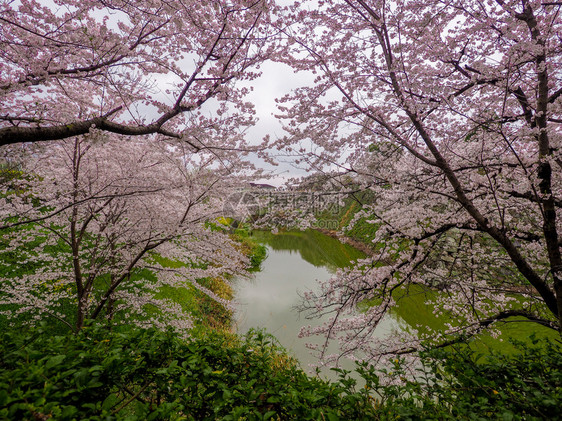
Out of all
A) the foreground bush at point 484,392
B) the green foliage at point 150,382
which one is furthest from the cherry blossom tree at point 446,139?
the green foliage at point 150,382

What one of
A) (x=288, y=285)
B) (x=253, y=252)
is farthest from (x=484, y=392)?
(x=253, y=252)

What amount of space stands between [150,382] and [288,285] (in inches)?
399

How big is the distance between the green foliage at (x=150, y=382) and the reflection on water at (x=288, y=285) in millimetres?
1896

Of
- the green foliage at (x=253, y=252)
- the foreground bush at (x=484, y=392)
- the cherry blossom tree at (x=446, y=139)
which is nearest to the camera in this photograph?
the foreground bush at (x=484, y=392)

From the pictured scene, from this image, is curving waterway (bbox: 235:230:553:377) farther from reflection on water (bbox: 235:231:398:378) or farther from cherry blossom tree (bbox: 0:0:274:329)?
cherry blossom tree (bbox: 0:0:274:329)

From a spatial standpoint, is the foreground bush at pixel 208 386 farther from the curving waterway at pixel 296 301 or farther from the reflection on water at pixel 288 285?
the reflection on water at pixel 288 285

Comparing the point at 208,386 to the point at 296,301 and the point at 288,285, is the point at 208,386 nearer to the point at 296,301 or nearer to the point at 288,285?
the point at 296,301

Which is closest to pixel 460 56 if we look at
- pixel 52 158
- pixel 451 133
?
pixel 451 133

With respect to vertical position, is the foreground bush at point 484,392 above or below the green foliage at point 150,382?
above

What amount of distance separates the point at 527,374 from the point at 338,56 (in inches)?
168

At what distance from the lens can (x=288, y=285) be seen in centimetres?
1120

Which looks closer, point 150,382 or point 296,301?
point 150,382

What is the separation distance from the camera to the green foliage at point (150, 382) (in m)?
1.09

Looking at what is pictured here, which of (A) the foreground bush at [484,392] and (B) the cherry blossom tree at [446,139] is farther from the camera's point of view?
(B) the cherry blossom tree at [446,139]
